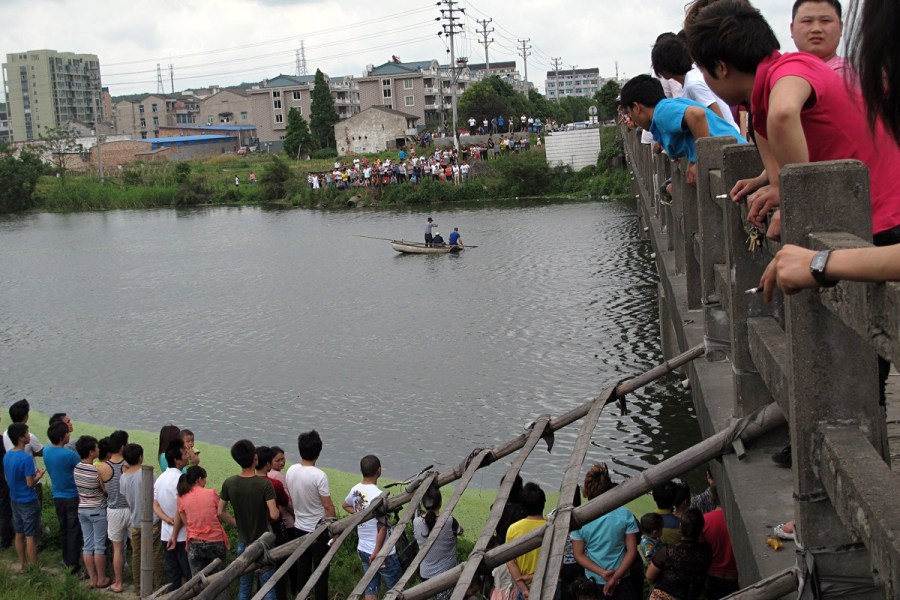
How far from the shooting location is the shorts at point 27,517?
30.4 feet

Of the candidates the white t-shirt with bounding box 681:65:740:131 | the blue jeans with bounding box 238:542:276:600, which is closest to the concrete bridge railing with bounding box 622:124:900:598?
the white t-shirt with bounding box 681:65:740:131

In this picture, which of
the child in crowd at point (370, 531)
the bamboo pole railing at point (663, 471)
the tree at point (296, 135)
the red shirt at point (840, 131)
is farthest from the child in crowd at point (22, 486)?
the tree at point (296, 135)

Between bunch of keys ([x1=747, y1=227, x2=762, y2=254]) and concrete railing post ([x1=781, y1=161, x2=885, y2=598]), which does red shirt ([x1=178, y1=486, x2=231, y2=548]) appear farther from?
concrete railing post ([x1=781, y1=161, x2=885, y2=598])

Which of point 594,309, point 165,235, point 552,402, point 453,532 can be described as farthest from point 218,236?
point 453,532

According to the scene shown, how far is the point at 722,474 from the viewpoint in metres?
4.15

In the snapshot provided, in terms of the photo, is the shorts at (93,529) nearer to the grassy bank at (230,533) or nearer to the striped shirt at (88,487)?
the striped shirt at (88,487)

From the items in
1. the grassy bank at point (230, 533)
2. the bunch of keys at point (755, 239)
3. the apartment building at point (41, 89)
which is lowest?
the grassy bank at point (230, 533)

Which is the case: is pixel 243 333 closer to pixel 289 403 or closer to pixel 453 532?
pixel 289 403

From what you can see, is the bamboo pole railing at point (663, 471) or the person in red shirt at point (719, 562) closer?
the bamboo pole railing at point (663, 471)

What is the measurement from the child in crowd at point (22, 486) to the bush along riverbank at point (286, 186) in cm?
3841

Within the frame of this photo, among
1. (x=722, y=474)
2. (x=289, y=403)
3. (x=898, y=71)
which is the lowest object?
(x=289, y=403)

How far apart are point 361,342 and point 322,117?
202 feet

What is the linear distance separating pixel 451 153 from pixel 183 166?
773 inches

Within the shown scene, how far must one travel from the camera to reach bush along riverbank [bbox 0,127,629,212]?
49.8 m
